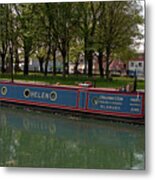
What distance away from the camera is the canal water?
198cm

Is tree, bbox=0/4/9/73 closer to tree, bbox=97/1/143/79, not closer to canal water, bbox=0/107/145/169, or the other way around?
canal water, bbox=0/107/145/169

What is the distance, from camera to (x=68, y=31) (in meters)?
2.06

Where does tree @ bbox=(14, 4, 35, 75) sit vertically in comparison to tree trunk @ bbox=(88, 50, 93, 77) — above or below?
above

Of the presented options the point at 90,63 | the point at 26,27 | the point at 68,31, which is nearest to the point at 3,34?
the point at 26,27

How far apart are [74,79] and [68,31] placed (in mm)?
228

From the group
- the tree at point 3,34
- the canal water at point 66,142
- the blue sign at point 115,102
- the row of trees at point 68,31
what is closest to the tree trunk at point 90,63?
the row of trees at point 68,31

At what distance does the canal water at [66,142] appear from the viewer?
1.98 meters

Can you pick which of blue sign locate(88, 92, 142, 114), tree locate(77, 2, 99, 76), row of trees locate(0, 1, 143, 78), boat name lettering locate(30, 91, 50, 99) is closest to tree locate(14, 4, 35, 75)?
row of trees locate(0, 1, 143, 78)

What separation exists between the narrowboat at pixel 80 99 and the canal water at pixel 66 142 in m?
0.04

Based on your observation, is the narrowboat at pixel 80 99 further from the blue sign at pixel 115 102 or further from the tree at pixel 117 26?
the tree at pixel 117 26

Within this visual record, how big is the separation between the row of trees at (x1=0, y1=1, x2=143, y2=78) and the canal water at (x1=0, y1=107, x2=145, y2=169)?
0.78 feet

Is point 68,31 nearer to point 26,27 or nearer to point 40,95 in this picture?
point 26,27

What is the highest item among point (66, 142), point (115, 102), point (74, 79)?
point (74, 79)

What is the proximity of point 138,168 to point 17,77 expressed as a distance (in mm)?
722
